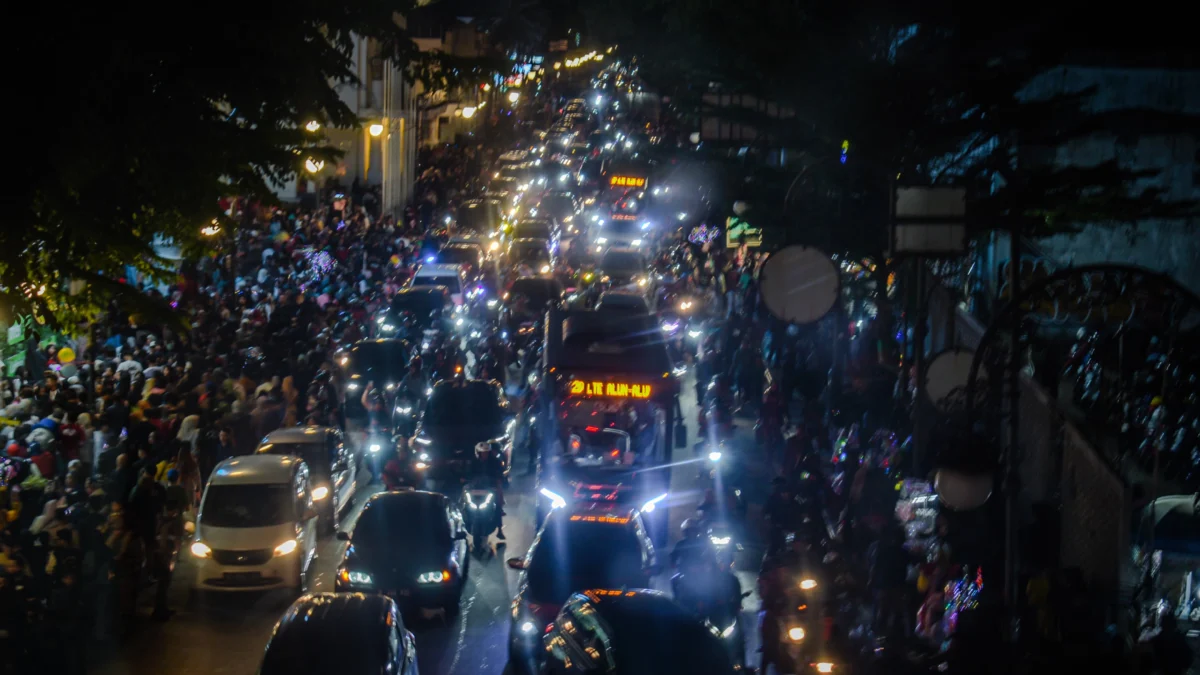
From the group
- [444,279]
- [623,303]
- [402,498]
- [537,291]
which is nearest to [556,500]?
[402,498]

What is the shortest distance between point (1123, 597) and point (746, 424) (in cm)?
1451

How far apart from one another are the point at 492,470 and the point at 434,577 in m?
4.60

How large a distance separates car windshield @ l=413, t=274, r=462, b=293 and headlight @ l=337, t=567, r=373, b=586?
22152 mm

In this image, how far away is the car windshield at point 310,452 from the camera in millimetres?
18031

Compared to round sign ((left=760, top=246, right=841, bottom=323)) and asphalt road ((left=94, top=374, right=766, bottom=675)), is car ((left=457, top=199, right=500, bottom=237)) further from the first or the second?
round sign ((left=760, top=246, right=841, bottom=323))

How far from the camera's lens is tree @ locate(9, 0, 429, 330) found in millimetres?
7039

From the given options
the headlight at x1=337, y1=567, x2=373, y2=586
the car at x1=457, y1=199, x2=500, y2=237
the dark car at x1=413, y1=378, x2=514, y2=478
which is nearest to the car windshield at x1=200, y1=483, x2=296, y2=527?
the headlight at x1=337, y1=567, x2=373, y2=586

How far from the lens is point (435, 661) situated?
43.4 ft

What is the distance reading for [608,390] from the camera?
871 inches

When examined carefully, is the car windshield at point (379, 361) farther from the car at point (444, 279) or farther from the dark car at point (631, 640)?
the dark car at point (631, 640)

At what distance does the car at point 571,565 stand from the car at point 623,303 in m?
16.3

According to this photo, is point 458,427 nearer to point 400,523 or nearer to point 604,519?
point 400,523

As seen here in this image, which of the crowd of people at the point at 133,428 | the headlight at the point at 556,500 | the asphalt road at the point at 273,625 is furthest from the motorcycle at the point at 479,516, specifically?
the crowd of people at the point at 133,428

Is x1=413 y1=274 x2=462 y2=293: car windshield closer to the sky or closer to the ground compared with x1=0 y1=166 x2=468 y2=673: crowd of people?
closer to the sky
